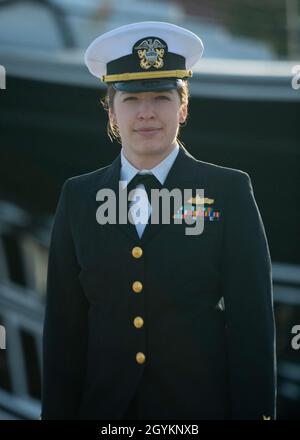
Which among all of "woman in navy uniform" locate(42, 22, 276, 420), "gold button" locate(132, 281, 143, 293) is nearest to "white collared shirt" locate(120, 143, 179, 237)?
"woman in navy uniform" locate(42, 22, 276, 420)

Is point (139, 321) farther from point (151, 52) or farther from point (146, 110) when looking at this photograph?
point (151, 52)

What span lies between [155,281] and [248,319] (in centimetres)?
20

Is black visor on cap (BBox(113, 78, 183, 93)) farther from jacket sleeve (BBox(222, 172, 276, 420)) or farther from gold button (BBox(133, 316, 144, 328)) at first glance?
gold button (BBox(133, 316, 144, 328))

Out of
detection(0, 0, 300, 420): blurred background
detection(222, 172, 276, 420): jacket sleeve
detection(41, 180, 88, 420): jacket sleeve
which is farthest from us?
detection(0, 0, 300, 420): blurred background

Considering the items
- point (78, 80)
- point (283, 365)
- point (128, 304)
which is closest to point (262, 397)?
point (128, 304)

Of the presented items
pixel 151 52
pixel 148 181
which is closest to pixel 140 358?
pixel 148 181

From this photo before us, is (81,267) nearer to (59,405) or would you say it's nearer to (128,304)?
(128,304)

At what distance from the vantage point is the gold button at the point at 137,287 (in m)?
1.54

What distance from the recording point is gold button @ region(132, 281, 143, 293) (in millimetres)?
1541

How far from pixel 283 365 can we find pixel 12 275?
3.06 feet

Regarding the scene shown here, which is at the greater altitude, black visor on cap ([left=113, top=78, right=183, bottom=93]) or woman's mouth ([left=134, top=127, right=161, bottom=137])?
black visor on cap ([left=113, top=78, right=183, bottom=93])

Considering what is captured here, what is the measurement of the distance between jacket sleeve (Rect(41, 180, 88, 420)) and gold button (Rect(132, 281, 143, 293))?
12 cm

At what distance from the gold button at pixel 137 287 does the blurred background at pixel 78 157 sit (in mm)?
884

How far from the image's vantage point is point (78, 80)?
2568 millimetres
